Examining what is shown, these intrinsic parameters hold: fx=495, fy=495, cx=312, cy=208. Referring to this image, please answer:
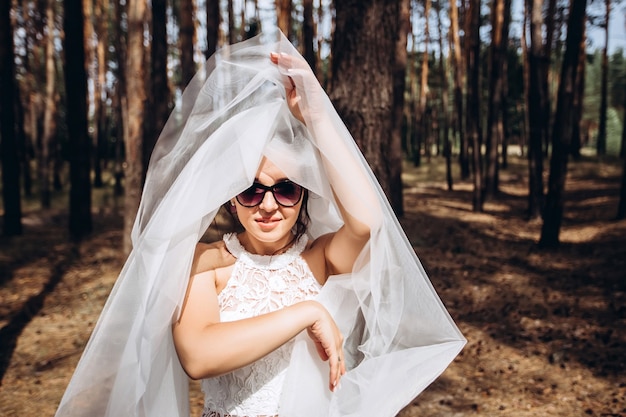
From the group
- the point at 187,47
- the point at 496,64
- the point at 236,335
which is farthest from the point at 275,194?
the point at 496,64

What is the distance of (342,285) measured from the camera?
6.15ft

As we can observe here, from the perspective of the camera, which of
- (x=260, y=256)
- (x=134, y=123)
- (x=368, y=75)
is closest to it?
(x=260, y=256)

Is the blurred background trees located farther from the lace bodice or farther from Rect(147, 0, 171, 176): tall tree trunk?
the lace bodice

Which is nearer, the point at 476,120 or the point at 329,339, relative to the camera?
the point at 329,339

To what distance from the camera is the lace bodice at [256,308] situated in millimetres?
1794

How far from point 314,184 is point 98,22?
2208 centimetres

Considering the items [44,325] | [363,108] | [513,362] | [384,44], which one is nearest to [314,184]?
[363,108]

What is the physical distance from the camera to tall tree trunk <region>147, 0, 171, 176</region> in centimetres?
859

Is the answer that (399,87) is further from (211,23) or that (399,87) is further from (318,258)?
(318,258)

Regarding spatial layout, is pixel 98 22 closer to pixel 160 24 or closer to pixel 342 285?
pixel 160 24

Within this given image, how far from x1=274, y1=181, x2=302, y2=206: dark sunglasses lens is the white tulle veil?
4 cm

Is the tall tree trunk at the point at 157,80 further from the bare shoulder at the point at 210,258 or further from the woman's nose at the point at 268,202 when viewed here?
the woman's nose at the point at 268,202

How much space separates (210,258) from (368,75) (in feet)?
7.59

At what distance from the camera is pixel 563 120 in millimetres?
9258
